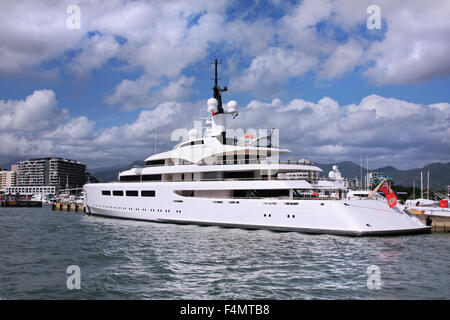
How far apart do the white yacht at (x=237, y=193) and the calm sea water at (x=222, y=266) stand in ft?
4.14

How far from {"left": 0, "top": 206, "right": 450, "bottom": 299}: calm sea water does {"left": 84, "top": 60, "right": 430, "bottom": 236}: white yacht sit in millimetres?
1261

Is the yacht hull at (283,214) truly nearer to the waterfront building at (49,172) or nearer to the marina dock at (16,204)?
the marina dock at (16,204)

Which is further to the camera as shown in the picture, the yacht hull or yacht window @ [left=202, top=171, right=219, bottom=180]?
yacht window @ [left=202, top=171, right=219, bottom=180]

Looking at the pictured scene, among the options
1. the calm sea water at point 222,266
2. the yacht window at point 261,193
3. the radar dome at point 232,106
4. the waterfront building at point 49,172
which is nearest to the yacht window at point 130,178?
the radar dome at point 232,106

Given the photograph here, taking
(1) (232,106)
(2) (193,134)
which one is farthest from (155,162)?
(1) (232,106)

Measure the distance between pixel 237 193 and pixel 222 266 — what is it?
Answer: 11.3 metres

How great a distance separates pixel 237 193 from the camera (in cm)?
2241

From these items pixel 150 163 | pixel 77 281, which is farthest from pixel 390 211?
pixel 150 163

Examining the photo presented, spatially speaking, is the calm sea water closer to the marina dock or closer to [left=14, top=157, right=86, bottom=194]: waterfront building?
the marina dock

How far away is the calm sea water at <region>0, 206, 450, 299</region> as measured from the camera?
28.8ft

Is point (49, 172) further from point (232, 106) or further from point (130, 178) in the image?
point (232, 106)

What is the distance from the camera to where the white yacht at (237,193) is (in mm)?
18359

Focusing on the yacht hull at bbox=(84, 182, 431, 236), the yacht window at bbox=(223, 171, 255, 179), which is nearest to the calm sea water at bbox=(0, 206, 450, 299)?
the yacht hull at bbox=(84, 182, 431, 236)

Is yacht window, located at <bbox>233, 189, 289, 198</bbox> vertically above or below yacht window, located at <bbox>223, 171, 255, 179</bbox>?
below
